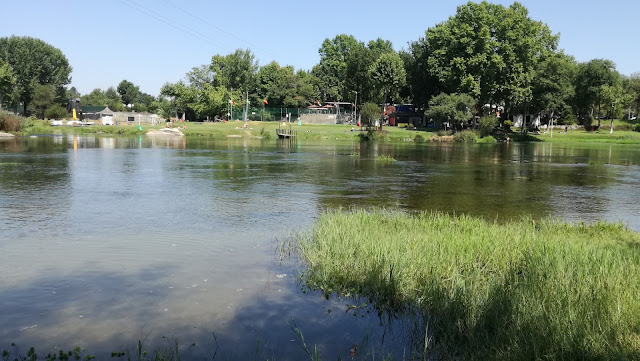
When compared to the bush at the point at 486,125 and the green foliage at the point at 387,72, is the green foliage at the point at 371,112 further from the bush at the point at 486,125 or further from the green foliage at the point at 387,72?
the bush at the point at 486,125

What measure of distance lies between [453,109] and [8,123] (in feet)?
249

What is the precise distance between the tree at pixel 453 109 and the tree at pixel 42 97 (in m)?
102

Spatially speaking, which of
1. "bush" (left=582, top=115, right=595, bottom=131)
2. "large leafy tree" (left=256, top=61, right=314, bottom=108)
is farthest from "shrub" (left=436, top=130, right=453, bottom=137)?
"large leafy tree" (left=256, top=61, right=314, bottom=108)

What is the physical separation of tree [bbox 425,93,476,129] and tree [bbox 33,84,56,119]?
102 metres

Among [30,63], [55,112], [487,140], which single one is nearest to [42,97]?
[55,112]

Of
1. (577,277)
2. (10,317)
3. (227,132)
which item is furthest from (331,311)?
(227,132)

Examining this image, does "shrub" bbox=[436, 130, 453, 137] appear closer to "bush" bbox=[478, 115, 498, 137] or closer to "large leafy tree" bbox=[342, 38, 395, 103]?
"bush" bbox=[478, 115, 498, 137]

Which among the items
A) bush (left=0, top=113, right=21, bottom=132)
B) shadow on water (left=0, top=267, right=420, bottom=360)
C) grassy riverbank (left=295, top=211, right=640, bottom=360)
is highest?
bush (left=0, top=113, right=21, bottom=132)

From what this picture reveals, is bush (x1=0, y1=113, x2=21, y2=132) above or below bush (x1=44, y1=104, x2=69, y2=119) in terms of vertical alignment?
below

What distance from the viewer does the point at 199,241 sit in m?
14.2

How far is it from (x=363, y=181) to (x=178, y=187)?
36.1ft

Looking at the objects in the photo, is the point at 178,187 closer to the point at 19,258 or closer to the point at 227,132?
the point at 19,258

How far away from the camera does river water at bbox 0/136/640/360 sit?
26.2 ft

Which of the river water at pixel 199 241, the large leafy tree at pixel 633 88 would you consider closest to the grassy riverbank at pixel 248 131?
the river water at pixel 199 241
